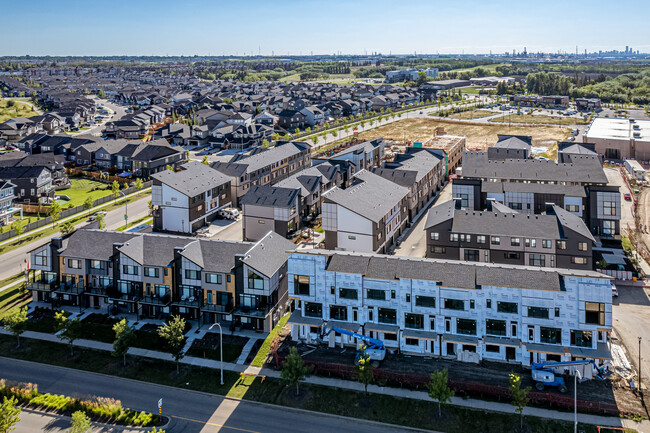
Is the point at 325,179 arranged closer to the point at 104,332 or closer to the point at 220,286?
the point at 220,286

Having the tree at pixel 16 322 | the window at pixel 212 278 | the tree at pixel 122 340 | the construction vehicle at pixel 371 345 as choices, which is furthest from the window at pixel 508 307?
the tree at pixel 16 322

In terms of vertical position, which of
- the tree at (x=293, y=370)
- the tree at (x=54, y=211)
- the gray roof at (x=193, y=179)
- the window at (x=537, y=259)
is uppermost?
the gray roof at (x=193, y=179)

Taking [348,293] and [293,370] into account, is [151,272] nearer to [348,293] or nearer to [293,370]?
[348,293]

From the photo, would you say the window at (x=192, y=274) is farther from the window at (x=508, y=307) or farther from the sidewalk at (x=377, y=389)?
the window at (x=508, y=307)

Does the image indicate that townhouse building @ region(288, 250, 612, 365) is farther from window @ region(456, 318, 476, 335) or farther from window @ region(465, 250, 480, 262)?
window @ region(465, 250, 480, 262)

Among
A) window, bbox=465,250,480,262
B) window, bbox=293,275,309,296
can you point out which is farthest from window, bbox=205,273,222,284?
window, bbox=465,250,480,262

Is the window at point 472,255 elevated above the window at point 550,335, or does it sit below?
above

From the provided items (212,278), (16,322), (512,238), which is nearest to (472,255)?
(512,238)
